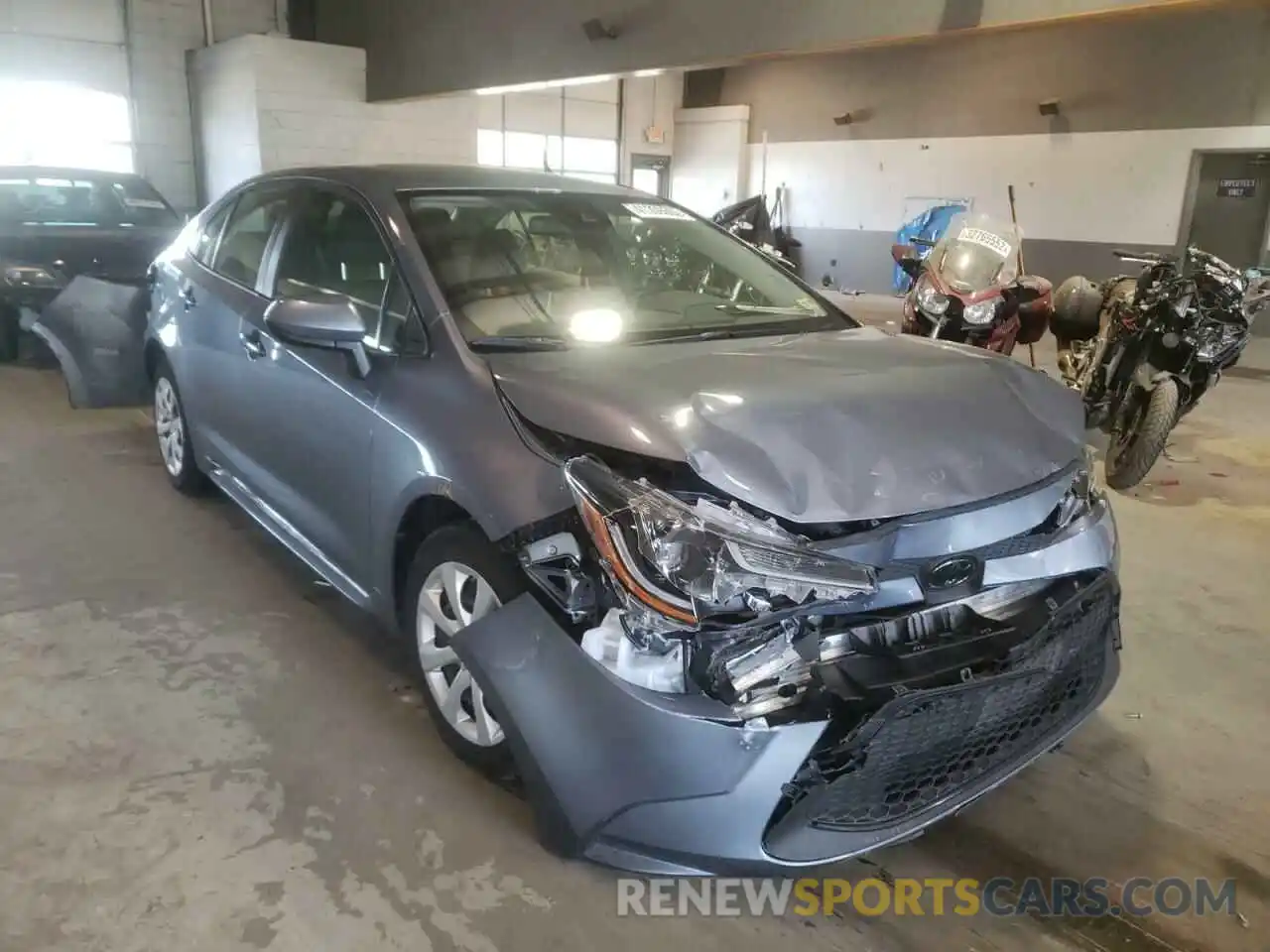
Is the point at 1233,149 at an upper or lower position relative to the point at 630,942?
upper

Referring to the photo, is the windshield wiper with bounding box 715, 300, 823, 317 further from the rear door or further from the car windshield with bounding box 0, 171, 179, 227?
the car windshield with bounding box 0, 171, 179, 227

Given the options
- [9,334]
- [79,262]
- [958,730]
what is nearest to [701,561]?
[958,730]

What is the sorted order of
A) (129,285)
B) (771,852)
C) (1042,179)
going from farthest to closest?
(1042,179)
(129,285)
(771,852)

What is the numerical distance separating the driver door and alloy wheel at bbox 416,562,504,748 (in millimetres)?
322

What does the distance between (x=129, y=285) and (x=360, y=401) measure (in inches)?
109

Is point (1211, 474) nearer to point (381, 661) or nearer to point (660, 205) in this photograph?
point (660, 205)

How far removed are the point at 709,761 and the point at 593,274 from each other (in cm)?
146

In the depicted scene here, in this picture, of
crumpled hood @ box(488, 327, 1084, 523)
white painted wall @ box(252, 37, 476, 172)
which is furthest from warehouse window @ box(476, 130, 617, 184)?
crumpled hood @ box(488, 327, 1084, 523)

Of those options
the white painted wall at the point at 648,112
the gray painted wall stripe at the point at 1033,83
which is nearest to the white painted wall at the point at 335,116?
the gray painted wall stripe at the point at 1033,83

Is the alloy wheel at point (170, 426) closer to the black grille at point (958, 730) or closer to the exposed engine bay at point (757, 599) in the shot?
the exposed engine bay at point (757, 599)

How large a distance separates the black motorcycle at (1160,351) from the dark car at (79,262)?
468cm

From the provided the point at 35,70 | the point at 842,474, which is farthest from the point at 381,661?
the point at 35,70

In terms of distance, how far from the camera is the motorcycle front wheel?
4336 millimetres

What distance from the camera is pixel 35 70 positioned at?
9727 millimetres
